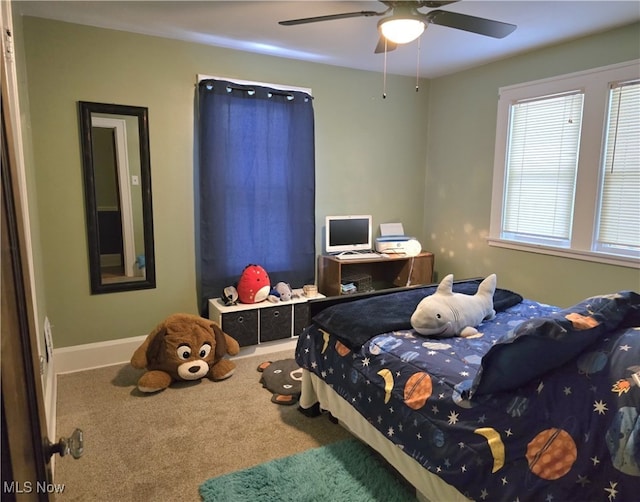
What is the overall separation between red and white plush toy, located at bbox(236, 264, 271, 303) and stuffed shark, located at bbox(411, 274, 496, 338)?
62.7 inches

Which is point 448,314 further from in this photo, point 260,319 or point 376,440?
point 260,319

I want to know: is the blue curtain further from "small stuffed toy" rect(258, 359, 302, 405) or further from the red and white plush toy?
"small stuffed toy" rect(258, 359, 302, 405)

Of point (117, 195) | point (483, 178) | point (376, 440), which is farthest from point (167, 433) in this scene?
point (483, 178)

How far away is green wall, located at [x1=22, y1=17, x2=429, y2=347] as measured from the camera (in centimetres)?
299

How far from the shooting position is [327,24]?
2988 millimetres

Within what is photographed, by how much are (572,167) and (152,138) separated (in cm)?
331

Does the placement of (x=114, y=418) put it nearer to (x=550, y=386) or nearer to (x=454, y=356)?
(x=454, y=356)

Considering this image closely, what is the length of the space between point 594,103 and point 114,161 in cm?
361

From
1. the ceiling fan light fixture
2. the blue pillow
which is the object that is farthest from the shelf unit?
the blue pillow

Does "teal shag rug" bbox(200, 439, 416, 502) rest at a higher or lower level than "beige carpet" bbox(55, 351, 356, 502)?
higher

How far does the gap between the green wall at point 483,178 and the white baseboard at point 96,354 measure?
2.35m

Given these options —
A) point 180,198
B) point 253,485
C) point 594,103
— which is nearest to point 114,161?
point 180,198

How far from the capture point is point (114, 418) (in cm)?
254

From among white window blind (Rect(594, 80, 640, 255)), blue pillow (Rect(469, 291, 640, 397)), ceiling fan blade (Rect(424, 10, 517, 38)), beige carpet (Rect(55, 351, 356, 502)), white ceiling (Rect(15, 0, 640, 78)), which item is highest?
white ceiling (Rect(15, 0, 640, 78))
